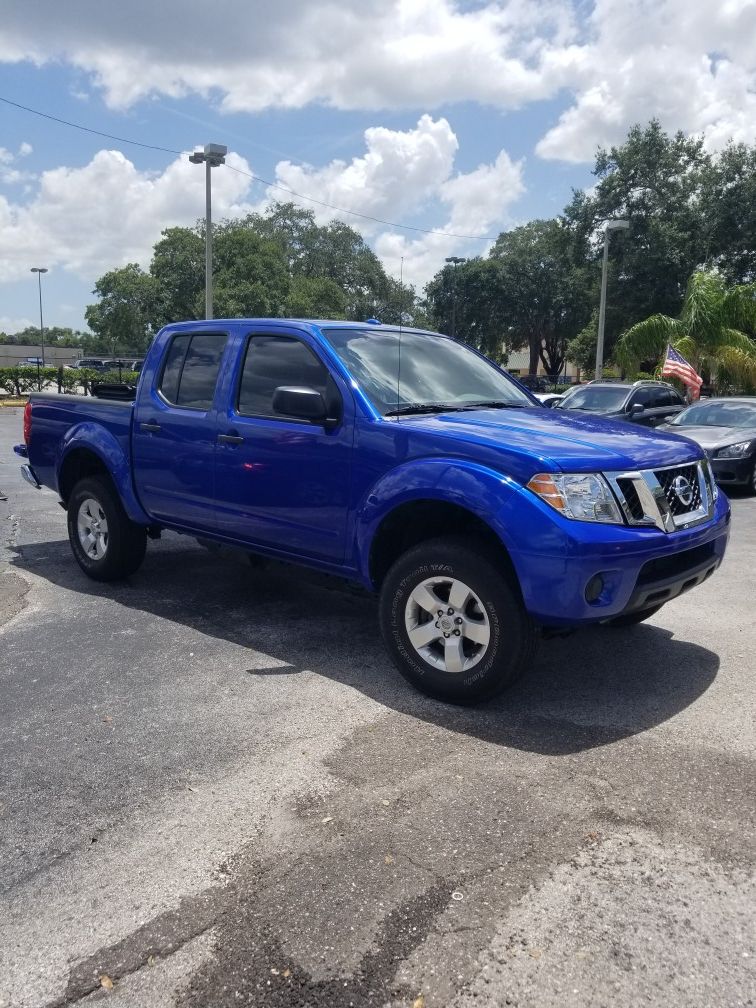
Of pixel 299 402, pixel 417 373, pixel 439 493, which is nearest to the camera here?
pixel 439 493

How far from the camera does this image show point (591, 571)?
377cm

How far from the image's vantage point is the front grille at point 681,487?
422 cm

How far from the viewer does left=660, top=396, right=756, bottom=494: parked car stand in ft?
38.3

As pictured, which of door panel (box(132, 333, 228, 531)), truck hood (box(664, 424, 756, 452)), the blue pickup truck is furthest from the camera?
truck hood (box(664, 424, 756, 452))

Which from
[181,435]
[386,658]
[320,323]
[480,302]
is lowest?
[386,658]

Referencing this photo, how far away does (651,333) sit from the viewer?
80.2 feet

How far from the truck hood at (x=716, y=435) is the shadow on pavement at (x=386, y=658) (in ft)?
23.2

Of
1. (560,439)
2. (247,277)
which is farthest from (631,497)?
(247,277)

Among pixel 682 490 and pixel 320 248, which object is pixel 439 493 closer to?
pixel 682 490

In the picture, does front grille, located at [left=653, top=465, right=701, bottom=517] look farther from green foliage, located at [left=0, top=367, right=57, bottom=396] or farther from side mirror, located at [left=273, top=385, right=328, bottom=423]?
green foliage, located at [left=0, top=367, right=57, bottom=396]

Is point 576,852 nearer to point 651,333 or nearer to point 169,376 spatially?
point 169,376

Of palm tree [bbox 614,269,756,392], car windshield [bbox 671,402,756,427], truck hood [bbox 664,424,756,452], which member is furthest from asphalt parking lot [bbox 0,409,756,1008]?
palm tree [bbox 614,269,756,392]

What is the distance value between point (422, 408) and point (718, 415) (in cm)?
960

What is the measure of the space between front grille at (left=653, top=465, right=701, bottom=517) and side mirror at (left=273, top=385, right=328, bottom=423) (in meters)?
1.72
